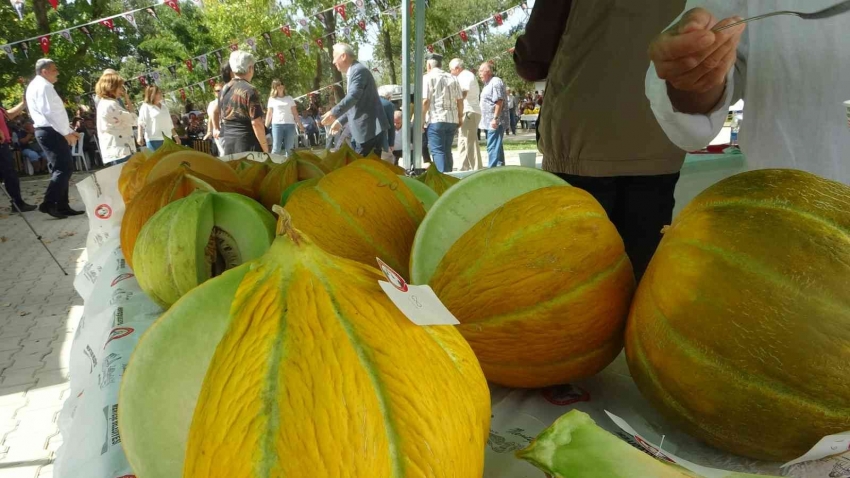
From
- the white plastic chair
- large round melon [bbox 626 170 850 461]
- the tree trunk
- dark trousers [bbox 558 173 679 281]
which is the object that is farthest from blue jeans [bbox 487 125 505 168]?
the white plastic chair

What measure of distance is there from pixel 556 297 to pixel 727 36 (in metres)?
0.65

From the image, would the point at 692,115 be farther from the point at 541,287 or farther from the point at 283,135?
the point at 283,135

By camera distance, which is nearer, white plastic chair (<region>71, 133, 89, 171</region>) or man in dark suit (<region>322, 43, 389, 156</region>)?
man in dark suit (<region>322, 43, 389, 156</region>)

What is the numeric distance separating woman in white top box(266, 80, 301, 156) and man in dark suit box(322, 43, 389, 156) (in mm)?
2219

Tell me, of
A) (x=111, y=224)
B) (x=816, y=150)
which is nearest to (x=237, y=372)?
(x=816, y=150)

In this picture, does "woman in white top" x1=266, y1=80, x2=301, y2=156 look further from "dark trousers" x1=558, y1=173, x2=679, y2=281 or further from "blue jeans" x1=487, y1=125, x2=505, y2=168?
"dark trousers" x1=558, y1=173, x2=679, y2=281

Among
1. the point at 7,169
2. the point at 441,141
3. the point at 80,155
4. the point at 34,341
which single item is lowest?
the point at 34,341

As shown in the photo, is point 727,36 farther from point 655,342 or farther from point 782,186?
point 655,342

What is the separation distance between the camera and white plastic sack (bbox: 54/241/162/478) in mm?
881

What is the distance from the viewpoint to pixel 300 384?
50 cm

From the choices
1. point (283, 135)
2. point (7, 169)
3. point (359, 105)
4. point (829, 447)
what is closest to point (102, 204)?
point (829, 447)

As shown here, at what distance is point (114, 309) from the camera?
153 centimetres

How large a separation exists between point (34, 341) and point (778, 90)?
185 inches

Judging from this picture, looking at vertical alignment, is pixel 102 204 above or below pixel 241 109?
below
